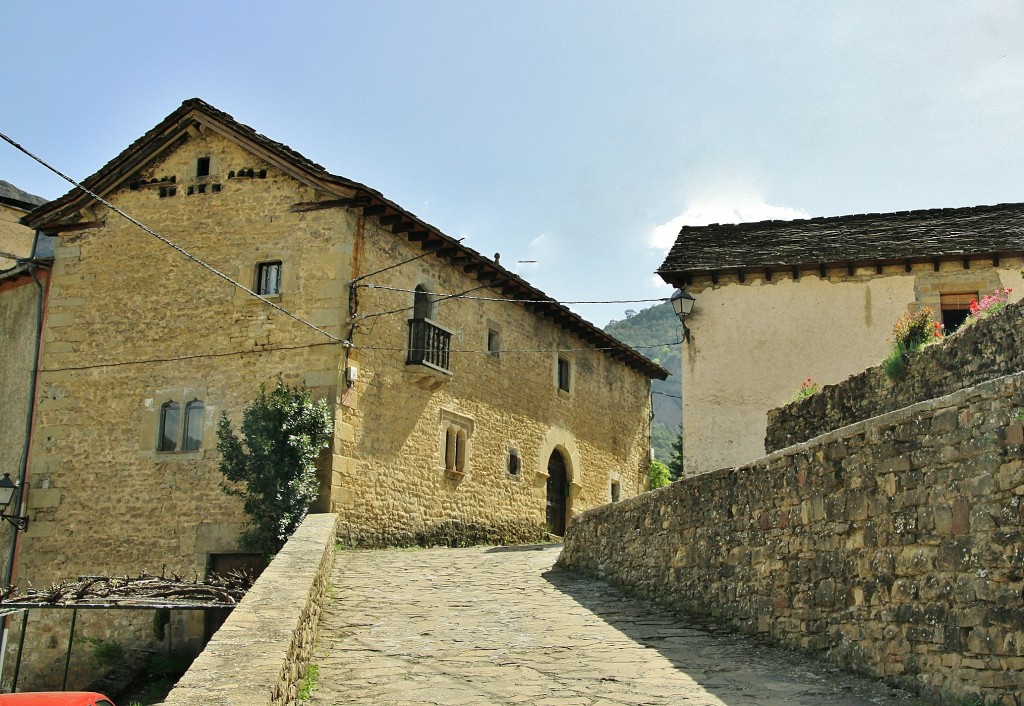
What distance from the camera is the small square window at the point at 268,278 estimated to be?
15984mm

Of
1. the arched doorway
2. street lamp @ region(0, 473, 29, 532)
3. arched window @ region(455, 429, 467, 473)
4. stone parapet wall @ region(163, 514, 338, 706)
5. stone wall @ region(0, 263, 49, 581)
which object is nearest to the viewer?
stone parapet wall @ region(163, 514, 338, 706)

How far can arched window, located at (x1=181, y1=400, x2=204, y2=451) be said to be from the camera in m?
15.7

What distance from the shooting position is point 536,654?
8164mm

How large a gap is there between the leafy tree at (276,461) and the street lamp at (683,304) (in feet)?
18.6

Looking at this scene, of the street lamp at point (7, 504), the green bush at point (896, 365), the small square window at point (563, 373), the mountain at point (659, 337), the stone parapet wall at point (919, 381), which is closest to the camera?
the stone parapet wall at point (919, 381)

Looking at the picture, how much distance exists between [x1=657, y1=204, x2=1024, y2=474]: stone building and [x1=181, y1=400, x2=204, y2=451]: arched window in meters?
7.51

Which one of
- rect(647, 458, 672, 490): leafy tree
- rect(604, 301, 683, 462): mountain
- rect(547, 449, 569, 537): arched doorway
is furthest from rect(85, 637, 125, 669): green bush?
rect(604, 301, 683, 462): mountain

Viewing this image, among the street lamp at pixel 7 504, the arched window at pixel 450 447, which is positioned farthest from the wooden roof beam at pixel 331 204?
the street lamp at pixel 7 504

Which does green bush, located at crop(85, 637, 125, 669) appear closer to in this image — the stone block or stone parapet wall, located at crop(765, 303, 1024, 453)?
the stone block

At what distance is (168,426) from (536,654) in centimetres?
969

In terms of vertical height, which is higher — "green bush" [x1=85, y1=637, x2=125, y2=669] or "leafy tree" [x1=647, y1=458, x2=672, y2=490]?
"leafy tree" [x1=647, y1=458, x2=672, y2=490]

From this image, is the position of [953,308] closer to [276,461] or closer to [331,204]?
[331,204]

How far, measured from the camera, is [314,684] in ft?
23.9

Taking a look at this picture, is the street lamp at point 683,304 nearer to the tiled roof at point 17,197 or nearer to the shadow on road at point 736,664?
the shadow on road at point 736,664
